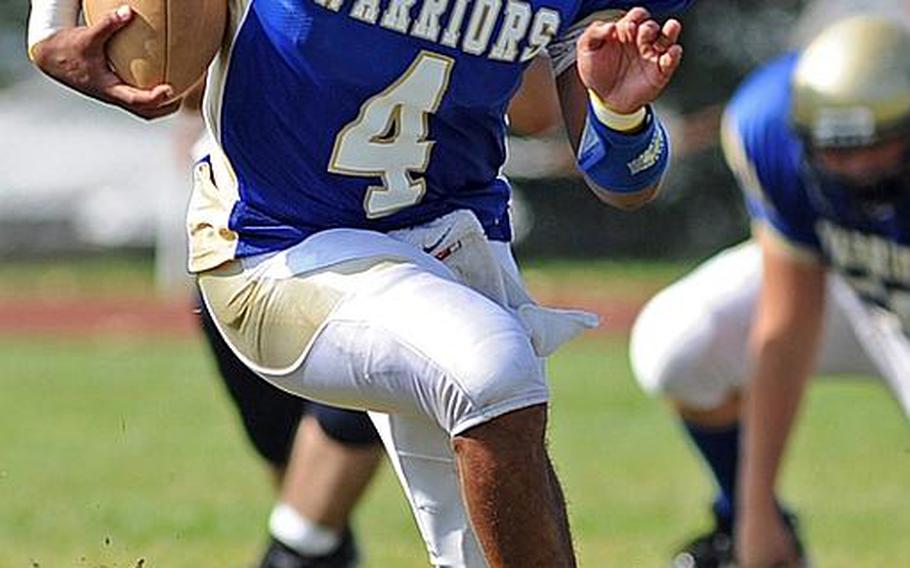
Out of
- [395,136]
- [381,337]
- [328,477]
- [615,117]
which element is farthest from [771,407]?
[381,337]

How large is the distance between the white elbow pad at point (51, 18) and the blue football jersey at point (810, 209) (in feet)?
7.18

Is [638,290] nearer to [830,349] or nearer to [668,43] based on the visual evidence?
[830,349]

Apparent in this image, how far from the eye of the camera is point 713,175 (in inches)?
748

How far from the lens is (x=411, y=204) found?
352 cm

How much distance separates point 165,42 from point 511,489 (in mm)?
805

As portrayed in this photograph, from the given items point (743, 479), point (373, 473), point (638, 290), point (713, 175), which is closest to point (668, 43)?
point (373, 473)

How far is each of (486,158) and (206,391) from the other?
6771 millimetres

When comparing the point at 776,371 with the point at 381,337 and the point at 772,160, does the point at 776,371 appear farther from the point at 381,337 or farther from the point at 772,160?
the point at 381,337

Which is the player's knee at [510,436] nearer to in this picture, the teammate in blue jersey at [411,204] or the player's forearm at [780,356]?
the teammate in blue jersey at [411,204]

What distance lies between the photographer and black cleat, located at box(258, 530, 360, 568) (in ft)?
16.2

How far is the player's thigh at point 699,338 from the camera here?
5453 millimetres

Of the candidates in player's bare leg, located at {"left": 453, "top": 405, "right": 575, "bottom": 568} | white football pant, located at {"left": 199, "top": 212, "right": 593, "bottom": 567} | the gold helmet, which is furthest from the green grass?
player's bare leg, located at {"left": 453, "top": 405, "right": 575, "bottom": 568}

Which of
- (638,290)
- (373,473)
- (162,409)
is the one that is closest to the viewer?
(373,473)

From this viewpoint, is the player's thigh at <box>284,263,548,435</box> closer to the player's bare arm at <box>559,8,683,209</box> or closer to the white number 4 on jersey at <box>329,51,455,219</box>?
the white number 4 on jersey at <box>329,51,455,219</box>
